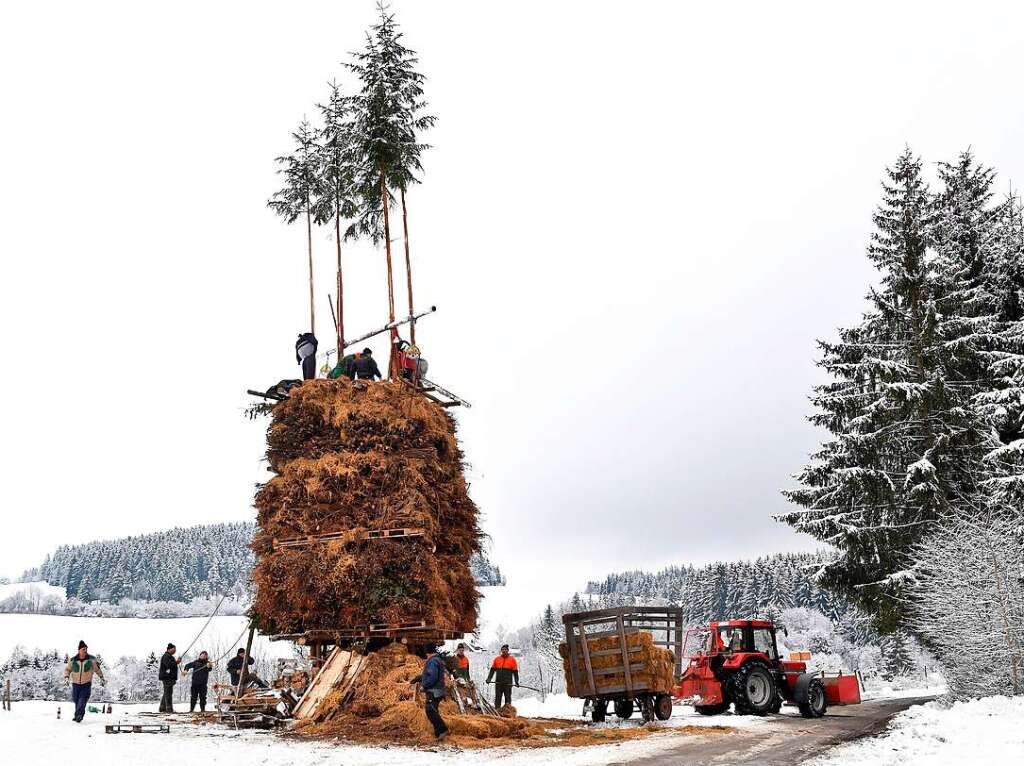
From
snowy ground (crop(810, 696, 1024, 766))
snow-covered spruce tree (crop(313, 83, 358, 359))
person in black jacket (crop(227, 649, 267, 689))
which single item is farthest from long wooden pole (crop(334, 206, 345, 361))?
snowy ground (crop(810, 696, 1024, 766))

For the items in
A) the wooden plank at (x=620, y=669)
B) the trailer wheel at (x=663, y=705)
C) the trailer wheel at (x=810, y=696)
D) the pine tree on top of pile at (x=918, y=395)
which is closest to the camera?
the wooden plank at (x=620, y=669)

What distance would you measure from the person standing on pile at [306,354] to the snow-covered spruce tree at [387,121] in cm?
225

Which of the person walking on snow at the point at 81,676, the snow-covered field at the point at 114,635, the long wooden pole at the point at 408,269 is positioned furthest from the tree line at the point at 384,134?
the snow-covered field at the point at 114,635

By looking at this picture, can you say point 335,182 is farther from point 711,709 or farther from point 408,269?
point 711,709

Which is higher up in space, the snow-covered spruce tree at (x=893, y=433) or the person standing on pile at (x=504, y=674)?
the snow-covered spruce tree at (x=893, y=433)

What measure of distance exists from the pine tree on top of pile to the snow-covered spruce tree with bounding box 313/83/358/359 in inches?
583

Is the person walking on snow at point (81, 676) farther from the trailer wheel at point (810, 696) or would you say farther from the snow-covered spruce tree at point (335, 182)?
the trailer wheel at point (810, 696)

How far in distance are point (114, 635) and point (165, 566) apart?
27221mm

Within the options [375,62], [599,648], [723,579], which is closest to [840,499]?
[599,648]

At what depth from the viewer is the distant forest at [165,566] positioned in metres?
122

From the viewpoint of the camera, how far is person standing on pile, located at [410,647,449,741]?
14.4 m

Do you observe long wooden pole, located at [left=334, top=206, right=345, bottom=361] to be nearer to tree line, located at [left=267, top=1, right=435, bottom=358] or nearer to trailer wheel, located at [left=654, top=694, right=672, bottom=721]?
tree line, located at [left=267, top=1, right=435, bottom=358]

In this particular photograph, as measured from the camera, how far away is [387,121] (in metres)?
22.7

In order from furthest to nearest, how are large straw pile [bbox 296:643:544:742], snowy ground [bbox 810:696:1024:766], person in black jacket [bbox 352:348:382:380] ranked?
person in black jacket [bbox 352:348:382:380]
large straw pile [bbox 296:643:544:742]
snowy ground [bbox 810:696:1024:766]
